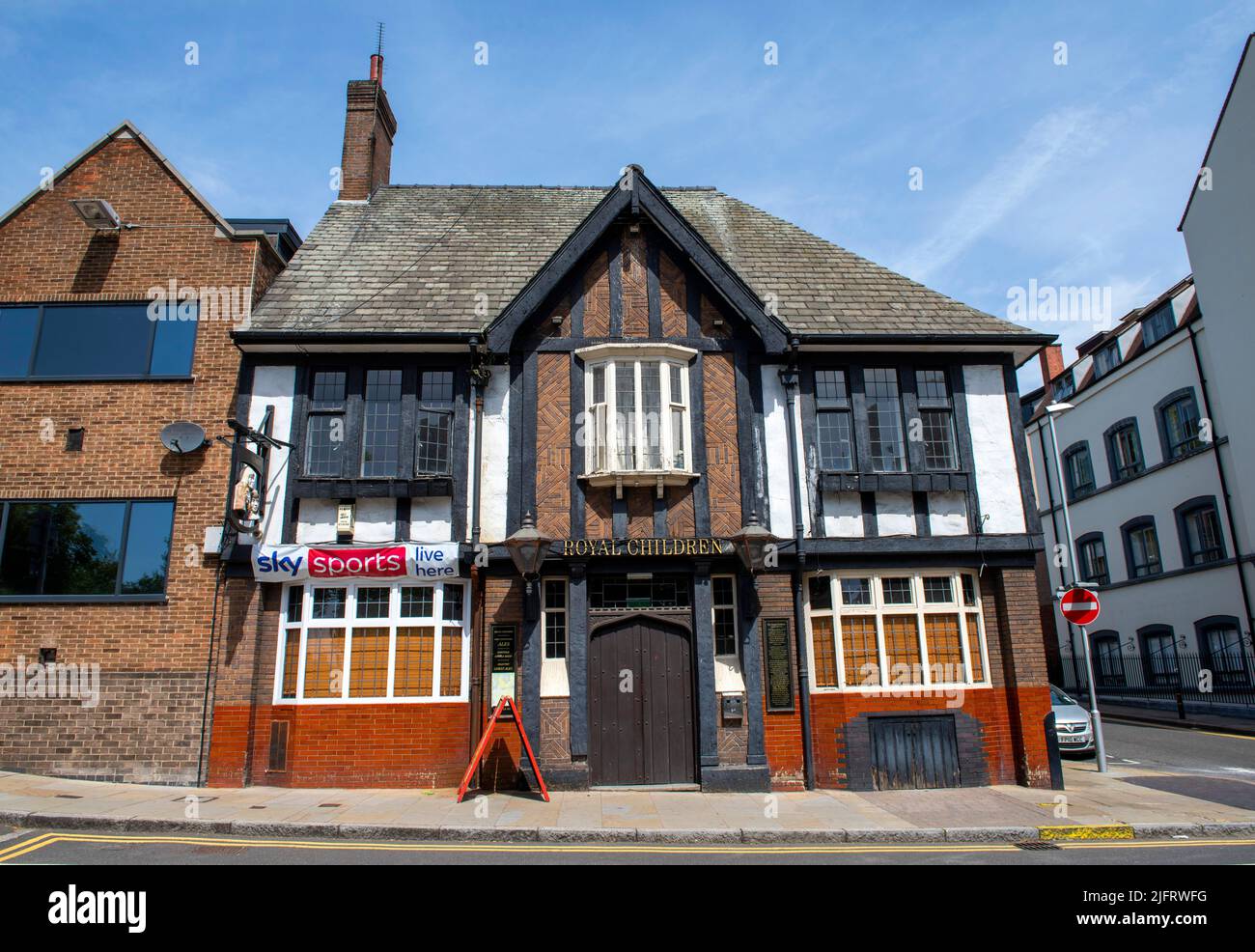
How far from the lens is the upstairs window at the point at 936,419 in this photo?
13.9 metres

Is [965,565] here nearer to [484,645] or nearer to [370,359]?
[484,645]

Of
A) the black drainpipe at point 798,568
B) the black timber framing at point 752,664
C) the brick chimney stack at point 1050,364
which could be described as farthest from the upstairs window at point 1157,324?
the black timber framing at point 752,664

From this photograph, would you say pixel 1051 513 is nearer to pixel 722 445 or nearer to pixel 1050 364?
pixel 1050 364

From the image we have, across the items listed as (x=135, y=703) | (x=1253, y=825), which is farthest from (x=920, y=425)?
(x=135, y=703)

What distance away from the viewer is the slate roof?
1409 centimetres

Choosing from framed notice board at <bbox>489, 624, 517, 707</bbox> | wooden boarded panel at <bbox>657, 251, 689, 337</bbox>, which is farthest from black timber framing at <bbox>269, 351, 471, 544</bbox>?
wooden boarded panel at <bbox>657, 251, 689, 337</bbox>

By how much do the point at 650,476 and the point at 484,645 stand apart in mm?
3964

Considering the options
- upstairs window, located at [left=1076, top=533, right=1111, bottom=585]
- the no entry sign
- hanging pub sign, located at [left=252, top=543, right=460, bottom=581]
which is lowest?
the no entry sign

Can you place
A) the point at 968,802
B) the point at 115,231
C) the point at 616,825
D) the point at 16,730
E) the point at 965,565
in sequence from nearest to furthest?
1. the point at 616,825
2. the point at 968,802
3. the point at 16,730
4. the point at 965,565
5. the point at 115,231

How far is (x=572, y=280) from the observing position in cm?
1401

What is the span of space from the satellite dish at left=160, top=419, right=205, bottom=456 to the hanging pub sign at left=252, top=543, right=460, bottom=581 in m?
2.19

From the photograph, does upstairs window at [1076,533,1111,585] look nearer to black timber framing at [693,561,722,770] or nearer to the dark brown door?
black timber framing at [693,561,722,770]

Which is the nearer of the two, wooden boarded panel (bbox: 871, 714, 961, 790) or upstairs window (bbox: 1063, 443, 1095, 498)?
wooden boarded panel (bbox: 871, 714, 961, 790)

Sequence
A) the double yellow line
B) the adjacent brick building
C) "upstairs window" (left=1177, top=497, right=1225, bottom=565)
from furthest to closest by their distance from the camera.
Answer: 1. "upstairs window" (left=1177, top=497, right=1225, bottom=565)
2. the adjacent brick building
3. the double yellow line
